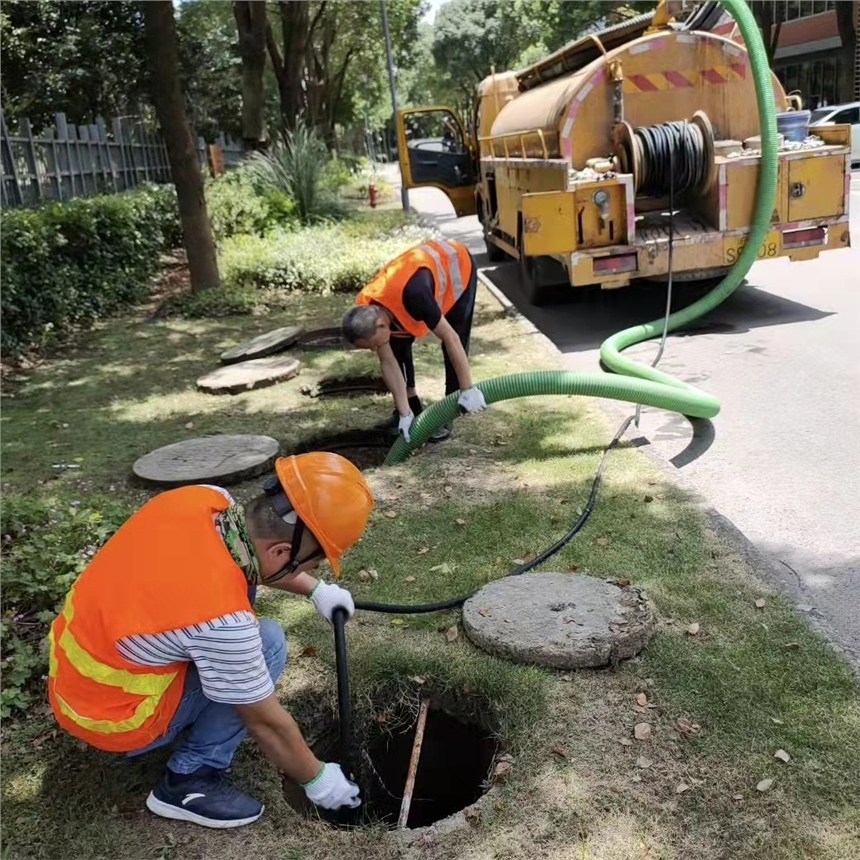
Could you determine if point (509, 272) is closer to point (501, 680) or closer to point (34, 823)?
point (501, 680)

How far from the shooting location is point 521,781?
2531 millimetres

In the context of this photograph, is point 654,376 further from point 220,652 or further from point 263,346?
point 220,652

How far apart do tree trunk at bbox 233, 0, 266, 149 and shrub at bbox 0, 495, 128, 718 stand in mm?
13572

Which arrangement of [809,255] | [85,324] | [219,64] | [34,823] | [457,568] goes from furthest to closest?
[219,64] < [85,324] < [809,255] < [457,568] < [34,823]

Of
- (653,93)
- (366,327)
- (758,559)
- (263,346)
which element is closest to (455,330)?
(366,327)

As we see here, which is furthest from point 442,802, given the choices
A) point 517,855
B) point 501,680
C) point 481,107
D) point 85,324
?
point 481,107

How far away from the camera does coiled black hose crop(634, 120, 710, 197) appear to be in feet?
24.1

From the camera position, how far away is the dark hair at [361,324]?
4.45m

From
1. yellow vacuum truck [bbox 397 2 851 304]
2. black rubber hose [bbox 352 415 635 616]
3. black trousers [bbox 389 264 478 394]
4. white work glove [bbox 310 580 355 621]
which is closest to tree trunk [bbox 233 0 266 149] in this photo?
yellow vacuum truck [bbox 397 2 851 304]

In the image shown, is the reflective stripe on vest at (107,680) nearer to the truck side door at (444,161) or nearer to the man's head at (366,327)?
the man's head at (366,327)

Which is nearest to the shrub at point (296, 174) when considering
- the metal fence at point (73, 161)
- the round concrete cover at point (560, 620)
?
the metal fence at point (73, 161)

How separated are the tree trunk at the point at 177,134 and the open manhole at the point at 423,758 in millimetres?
8713

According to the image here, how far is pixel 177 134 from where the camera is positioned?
401 inches

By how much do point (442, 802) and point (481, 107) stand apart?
10.2 metres
